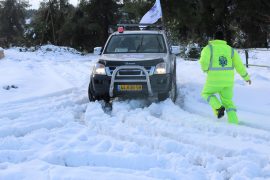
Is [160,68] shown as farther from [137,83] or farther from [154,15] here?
[154,15]

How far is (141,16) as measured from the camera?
38656 mm

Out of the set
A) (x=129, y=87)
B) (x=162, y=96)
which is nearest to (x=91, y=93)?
(x=129, y=87)

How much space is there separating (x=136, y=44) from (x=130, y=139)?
4144mm

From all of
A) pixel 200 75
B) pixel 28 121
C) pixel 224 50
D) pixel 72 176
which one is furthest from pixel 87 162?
pixel 200 75

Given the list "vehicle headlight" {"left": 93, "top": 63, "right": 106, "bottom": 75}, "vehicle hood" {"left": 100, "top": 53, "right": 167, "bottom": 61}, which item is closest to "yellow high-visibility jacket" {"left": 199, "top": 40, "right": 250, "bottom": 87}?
"vehicle hood" {"left": 100, "top": 53, "right": 167, "bottom": 61}

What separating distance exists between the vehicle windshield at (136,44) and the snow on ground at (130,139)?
134cm

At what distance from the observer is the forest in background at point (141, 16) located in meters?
37.9

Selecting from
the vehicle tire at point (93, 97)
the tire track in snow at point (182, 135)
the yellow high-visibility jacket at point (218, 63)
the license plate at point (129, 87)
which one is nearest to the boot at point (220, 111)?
the tire track in snow at point (182, 135)

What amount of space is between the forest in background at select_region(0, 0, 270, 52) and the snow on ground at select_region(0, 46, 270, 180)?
2189 centimetres

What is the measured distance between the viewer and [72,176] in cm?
506

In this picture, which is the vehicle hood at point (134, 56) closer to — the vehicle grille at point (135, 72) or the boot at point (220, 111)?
the vehicle grille at point (135, 72)

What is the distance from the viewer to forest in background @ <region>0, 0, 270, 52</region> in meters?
37.9

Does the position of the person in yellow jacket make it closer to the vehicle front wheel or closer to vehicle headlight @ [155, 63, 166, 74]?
vehicle headlight @ [155, 63, 166, 74]

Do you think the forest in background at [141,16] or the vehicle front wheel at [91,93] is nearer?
→ the vehicle front wheel at [91,93]
